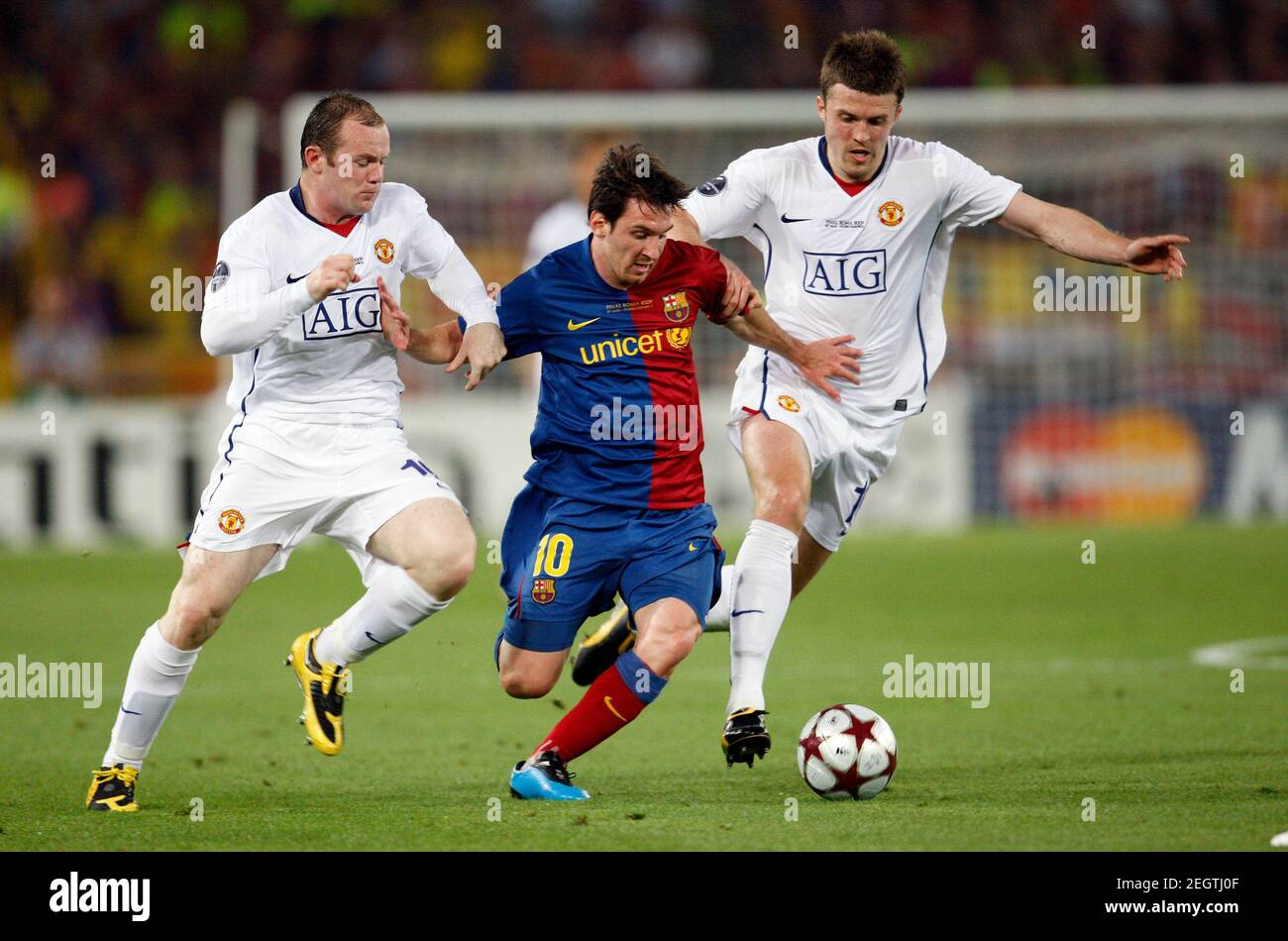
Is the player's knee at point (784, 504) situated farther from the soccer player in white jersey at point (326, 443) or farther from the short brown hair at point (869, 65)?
the short brown hair at point (869, 65)

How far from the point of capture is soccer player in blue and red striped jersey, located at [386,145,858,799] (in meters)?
5.99

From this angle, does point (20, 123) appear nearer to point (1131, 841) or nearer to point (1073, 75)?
point (1073, 75)

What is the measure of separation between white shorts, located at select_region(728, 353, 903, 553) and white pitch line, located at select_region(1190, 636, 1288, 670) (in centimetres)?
307

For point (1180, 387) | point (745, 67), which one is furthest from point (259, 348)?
point (745, 67)

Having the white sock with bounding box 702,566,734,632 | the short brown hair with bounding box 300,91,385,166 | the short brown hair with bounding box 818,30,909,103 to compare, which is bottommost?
the white sock with bounding box 702,566,734,632

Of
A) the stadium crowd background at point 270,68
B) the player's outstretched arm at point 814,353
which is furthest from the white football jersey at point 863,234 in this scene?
the stadium crowd background at point 270,68

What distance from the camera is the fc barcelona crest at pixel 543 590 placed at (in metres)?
6.20

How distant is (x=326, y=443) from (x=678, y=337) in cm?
125

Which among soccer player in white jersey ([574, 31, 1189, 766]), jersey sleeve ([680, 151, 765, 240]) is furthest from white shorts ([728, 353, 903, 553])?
jersey sleeve ([680, 151, 765, 240])

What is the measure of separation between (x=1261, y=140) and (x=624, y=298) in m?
11.3

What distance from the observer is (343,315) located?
619 cm

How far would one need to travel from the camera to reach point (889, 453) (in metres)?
7.27

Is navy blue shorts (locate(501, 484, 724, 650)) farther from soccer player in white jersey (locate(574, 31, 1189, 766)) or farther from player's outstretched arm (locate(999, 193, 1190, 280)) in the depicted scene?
player's outstretched arm (locate(999, 193, 1190, 280))

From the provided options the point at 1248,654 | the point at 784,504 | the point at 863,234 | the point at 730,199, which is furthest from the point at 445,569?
the point at 1248,654
